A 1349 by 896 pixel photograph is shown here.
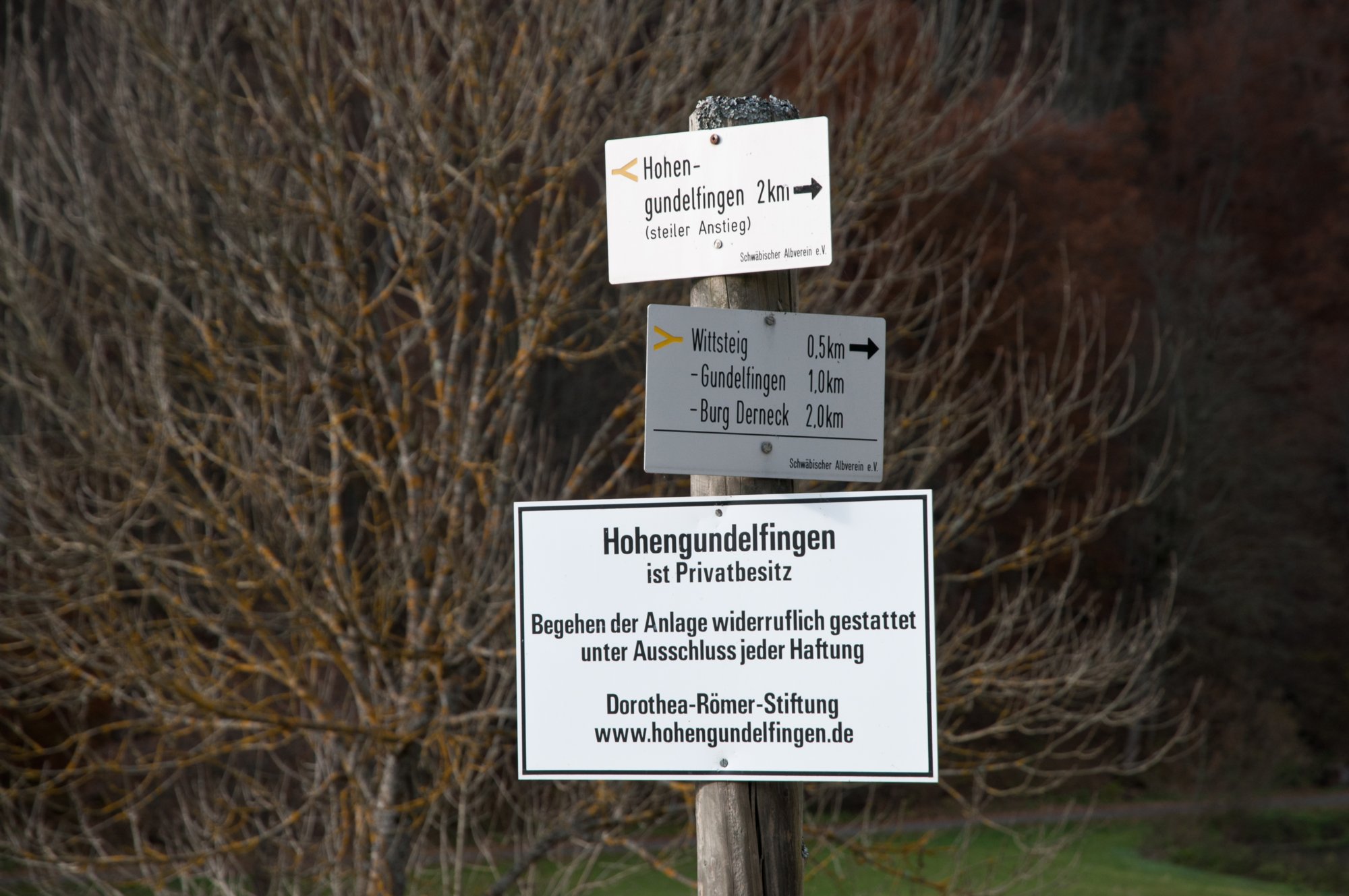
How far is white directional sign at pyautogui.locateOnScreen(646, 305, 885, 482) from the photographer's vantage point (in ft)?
7.55

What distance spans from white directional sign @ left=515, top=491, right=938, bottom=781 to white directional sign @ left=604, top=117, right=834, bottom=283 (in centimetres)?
45

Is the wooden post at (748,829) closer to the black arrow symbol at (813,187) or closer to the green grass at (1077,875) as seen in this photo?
the black arrow symbol at (813,187)

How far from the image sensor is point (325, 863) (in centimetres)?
588

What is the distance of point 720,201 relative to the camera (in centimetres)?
242

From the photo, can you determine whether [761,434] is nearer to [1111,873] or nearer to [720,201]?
[720,201]

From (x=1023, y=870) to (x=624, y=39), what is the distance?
469 centimetres

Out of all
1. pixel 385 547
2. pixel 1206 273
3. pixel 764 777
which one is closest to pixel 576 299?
pixel 385 547

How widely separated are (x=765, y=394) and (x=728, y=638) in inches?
16.3

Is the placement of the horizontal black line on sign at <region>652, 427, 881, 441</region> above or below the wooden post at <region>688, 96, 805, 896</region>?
above

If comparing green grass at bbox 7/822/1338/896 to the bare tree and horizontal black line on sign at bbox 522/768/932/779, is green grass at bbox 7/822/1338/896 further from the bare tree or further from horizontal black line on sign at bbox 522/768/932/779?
horizontal black line on sign at bbox 522/768/932/779

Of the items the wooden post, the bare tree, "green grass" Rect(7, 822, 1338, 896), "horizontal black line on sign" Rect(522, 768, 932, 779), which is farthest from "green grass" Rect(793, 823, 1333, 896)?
"horizontal black line on sign" Rect(522, 768, 932, 779)

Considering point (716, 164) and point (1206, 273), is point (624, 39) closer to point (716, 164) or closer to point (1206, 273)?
point (716, 164)

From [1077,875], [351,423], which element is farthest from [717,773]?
[1077,875]

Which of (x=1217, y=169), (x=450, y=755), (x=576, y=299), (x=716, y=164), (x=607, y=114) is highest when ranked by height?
(x=1217, y=169)
